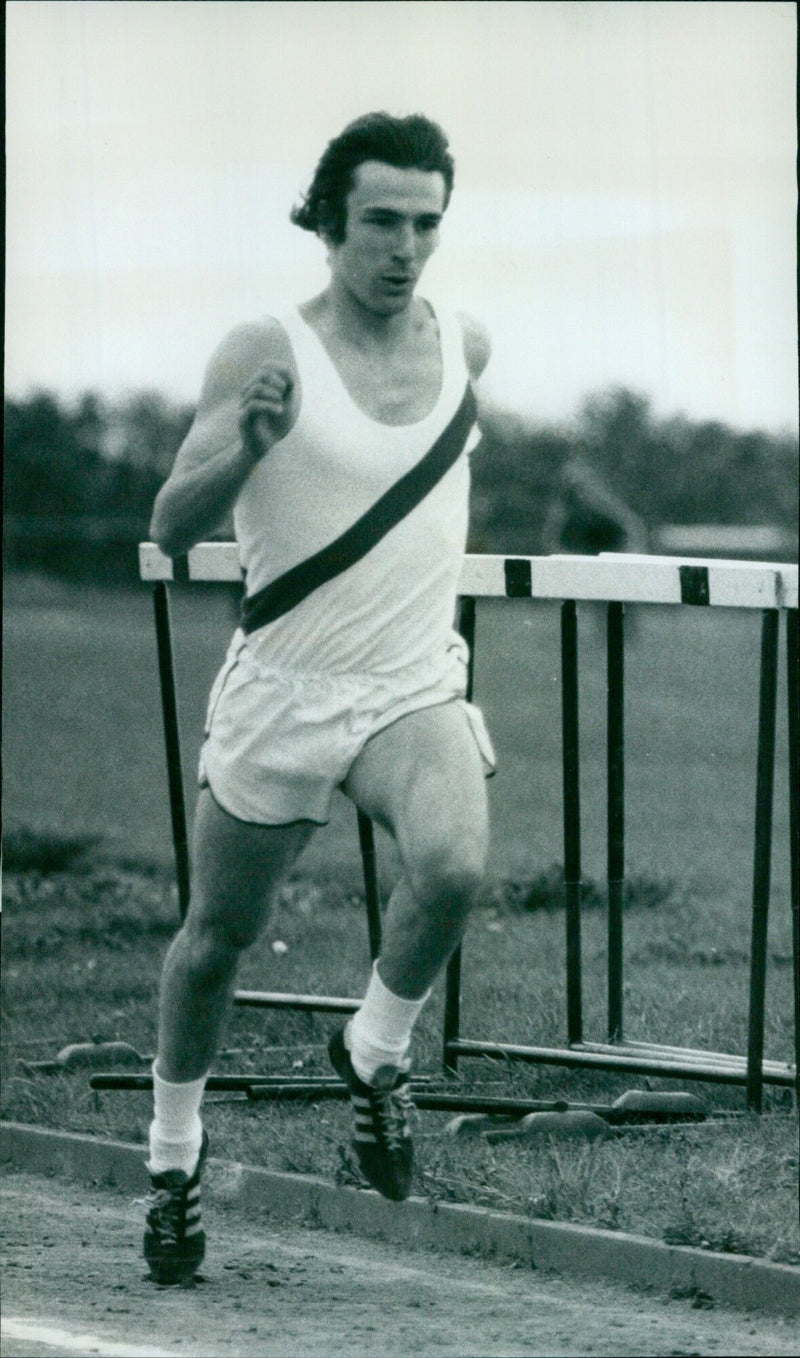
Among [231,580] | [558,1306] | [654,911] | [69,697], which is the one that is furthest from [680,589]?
[69,697]

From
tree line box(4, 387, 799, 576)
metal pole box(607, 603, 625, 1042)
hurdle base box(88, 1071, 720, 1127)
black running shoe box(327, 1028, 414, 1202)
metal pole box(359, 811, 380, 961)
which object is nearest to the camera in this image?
black running shoe box(327, 1028, 414, 1202)

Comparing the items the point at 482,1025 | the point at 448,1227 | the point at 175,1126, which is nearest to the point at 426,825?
the point at 175,1126

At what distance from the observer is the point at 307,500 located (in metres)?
4.87

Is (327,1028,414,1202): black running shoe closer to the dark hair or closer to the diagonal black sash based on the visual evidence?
the diagonal black sash

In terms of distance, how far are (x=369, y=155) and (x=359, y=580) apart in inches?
30.1

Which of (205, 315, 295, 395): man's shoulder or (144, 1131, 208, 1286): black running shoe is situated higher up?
(205, 315, 295, 395): man's shoulder

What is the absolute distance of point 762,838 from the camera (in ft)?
21.0

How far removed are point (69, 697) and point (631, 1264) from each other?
519 inches

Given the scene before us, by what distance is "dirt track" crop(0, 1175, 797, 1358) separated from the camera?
5043mm

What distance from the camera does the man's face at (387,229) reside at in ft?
15.8

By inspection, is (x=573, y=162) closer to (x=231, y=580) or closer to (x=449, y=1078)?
(x=231, y=580)

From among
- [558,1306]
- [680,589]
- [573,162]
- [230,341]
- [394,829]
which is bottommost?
[558,1306]

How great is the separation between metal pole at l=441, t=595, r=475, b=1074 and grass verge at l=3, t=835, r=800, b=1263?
0.09m

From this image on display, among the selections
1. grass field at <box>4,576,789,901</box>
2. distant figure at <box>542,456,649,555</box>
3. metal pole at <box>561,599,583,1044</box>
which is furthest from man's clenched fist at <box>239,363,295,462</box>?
distant figure at <box>542,456,649,555</box>
